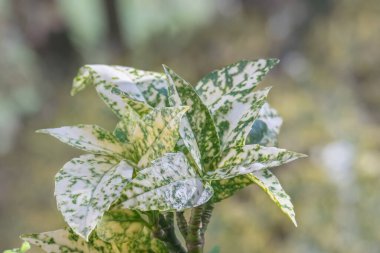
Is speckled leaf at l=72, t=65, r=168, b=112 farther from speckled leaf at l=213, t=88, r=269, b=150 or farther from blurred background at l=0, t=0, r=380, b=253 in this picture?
blurred background at l=0, t=0, r=380, b=253

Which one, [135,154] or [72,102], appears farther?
[72,102]

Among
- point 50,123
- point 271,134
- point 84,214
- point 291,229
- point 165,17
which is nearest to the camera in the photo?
point 84,214

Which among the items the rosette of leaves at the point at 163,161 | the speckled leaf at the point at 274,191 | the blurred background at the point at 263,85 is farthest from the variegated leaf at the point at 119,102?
the blurred background at the point at 263,85

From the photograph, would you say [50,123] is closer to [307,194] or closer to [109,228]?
[307,194]

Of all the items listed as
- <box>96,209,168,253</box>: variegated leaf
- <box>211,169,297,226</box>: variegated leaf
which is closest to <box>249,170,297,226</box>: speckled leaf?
<box>211,169,297,226</box>: variegated leaf

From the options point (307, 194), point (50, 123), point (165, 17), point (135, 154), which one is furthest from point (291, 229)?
point (165, 17)

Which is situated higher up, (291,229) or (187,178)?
(187,178)

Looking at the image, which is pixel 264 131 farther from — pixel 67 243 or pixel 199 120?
pixel 67 243
